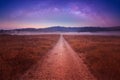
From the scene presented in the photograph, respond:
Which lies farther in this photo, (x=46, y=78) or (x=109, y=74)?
(x=109, y=74)

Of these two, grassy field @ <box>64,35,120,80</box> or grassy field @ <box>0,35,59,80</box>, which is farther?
grassy field @ <box>0,35,59,80</box>

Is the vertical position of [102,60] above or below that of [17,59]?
below

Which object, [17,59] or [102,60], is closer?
[102,60]

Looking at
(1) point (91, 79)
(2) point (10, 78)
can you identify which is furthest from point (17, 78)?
(1) point (91, 79)

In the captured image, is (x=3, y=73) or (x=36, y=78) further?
(x=3, y=73)

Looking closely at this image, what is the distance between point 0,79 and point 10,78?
0.63m

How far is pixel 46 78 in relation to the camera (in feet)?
40.2

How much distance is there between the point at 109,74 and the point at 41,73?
505cm

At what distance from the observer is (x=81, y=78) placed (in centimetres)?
1205

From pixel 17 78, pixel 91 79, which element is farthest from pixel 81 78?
pixel 17 78

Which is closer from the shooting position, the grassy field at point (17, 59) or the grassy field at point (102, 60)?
the grassy field at point (102, 60)

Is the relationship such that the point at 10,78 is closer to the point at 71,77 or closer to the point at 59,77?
the point at 59,77

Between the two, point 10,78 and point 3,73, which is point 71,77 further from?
point 3,73

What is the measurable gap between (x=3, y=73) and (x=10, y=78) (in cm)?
182
